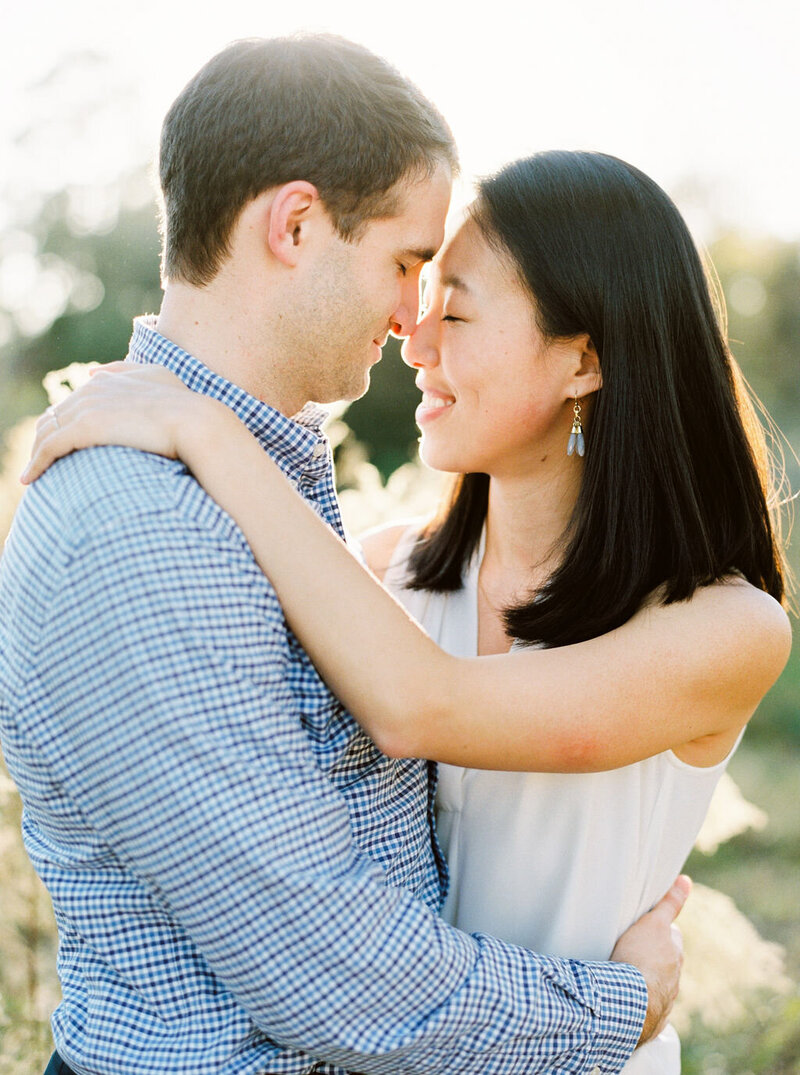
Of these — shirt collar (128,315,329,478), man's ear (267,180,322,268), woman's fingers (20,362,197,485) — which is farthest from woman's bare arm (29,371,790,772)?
man's ear (267,180,322,268)

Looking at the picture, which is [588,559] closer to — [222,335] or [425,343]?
[425,343]

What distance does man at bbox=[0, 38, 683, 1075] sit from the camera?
4.90ft

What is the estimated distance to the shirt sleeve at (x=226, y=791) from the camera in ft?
4.85

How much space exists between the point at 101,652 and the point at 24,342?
13.2ft

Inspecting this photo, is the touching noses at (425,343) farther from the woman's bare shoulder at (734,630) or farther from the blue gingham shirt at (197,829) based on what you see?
the blue gingham shirt at (197,829)

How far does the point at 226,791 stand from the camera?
149cm

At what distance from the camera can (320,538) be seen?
69.5 inches

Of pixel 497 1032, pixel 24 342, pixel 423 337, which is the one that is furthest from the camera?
pixel 24 342

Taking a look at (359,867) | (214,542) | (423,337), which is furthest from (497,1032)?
(423,337)

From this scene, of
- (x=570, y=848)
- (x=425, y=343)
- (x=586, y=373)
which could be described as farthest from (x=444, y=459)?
(x=570, y=848)

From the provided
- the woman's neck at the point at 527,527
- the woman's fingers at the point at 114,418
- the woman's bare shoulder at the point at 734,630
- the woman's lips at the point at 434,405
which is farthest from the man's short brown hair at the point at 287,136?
the woman's bare shoulder at the point at 734,630

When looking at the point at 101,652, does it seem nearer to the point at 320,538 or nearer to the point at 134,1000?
the point at 320,538

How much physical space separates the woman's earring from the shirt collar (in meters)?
0.76

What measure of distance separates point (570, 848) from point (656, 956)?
0.27m
